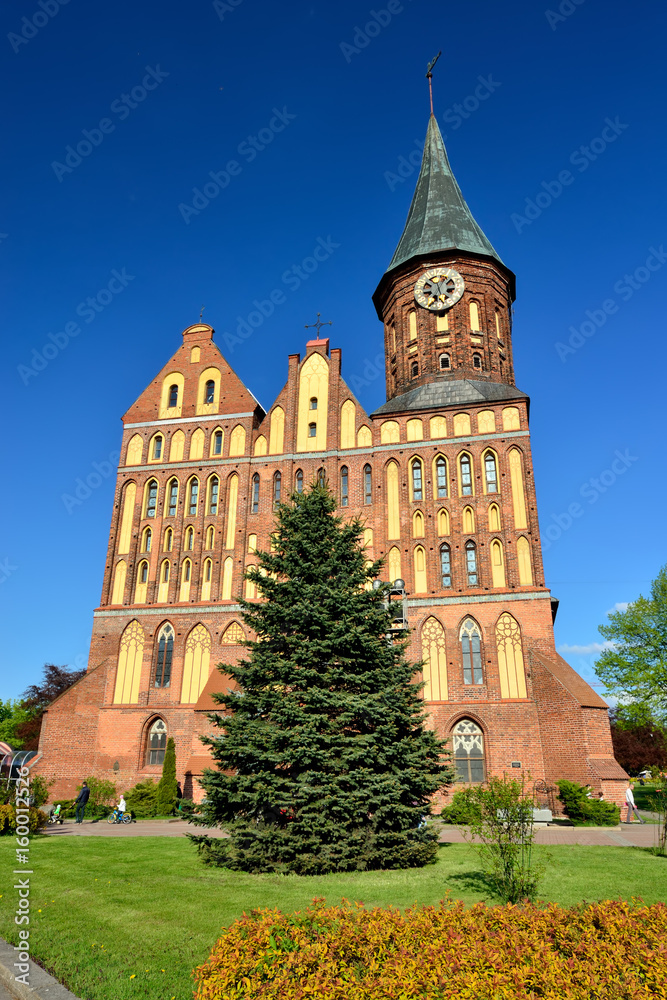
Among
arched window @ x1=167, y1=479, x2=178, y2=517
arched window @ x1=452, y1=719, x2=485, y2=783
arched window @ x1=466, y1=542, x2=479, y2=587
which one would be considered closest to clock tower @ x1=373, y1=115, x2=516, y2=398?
arched window @ x1=466, y1=542, x2=479, y2=587

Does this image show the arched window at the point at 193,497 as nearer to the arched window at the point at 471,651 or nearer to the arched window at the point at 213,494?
the arched window at the point at 213,494

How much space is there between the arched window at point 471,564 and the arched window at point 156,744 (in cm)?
1420

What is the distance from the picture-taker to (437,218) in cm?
3556

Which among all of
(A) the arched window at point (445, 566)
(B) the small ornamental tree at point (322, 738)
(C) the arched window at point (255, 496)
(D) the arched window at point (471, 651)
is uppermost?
(C) the arched window at point (255, 496)

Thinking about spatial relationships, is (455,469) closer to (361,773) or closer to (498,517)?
(498,517)

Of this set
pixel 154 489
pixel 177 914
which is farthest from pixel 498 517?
pixel 177 914

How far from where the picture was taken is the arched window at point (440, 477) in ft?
94.0

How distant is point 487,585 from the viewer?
88.0ft

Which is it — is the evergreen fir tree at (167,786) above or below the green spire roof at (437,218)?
below

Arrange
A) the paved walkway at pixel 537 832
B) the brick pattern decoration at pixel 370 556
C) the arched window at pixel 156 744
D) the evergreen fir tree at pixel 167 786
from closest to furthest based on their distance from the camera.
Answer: the paved walkway at pixel 537 832
the brick pattern decoration at pixel 370 556
the evergreen fir tree at pixel 167 786
the arched window at pixel 156 744

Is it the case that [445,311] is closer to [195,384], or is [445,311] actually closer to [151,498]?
[195,384]

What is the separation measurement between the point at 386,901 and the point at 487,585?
1787cm

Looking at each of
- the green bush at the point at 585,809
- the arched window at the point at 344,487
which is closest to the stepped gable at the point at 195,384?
the arched window at the point at 344,487

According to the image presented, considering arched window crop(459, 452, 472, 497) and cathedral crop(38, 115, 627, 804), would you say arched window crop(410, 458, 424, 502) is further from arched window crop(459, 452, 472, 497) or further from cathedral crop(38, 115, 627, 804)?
arched window crop(459, 452, 472, 497)
